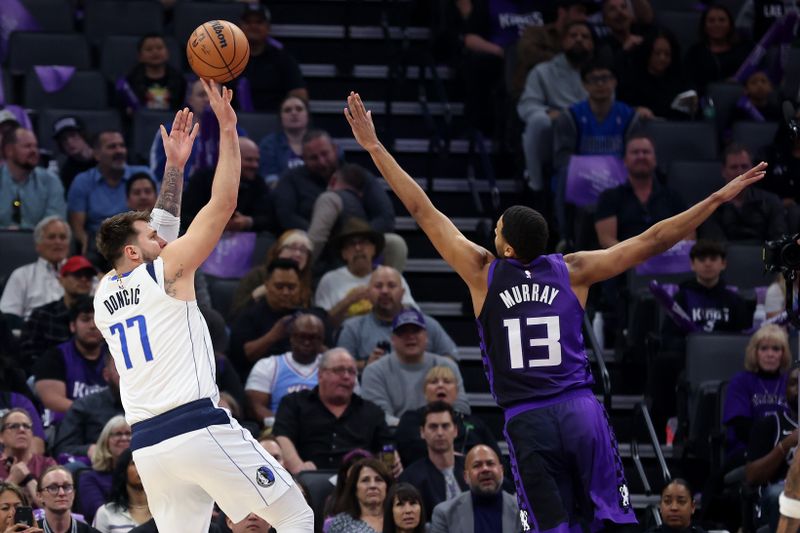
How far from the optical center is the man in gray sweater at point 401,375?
12.5m

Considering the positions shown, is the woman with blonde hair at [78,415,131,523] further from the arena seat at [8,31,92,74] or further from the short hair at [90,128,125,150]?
the arena seat at [8,31,92,74]

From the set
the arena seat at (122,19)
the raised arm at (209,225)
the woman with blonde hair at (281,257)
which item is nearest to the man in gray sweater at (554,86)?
the woman with blonde hair at (281,257)

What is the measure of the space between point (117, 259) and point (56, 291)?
219 inches

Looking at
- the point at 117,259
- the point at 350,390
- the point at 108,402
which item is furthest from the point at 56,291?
the point at 117,259

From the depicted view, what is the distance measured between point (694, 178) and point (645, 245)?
6969 millimetres

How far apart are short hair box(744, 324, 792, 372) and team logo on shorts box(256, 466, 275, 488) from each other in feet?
19.2

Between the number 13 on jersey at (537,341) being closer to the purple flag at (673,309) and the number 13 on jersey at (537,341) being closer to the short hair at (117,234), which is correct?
the short hair at (117,234)

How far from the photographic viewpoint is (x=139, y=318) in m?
7.66

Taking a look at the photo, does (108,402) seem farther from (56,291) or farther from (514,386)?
(514,386)

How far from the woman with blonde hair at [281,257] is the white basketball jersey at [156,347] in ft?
17.9

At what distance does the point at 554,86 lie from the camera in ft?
51.7

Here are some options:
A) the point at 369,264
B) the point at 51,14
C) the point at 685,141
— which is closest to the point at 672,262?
the point at 685,141

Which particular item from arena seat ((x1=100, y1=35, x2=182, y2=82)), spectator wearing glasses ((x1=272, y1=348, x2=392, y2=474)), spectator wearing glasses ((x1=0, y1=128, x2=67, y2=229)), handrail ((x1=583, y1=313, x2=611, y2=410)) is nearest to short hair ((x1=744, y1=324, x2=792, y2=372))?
handrail ((x1=583, y1=313, x2=611, y2=410))

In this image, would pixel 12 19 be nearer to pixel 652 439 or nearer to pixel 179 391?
pixel 652 439
